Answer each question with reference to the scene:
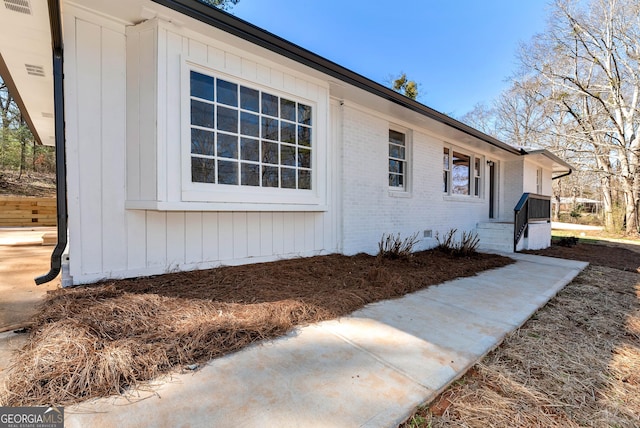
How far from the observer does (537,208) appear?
31.6 ft

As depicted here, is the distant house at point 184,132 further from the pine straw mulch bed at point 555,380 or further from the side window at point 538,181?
the side window at point 538,181

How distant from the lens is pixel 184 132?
362cm

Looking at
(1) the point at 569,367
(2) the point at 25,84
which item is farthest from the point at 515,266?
(2) the point at 25,84

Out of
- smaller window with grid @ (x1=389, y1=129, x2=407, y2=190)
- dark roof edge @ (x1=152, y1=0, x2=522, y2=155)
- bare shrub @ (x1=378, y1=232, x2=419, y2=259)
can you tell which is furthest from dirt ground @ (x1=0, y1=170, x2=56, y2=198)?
bare shrub @ (x1=378, y1=232, x2=419, y2=259)

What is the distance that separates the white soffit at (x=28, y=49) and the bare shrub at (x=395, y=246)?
5.86 metres

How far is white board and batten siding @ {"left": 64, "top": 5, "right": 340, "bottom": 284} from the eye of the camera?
132 inches

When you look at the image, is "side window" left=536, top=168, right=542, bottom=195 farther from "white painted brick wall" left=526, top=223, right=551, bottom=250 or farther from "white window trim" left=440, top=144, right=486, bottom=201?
"white window trim" left=440, top=144, right=486, bottom=201

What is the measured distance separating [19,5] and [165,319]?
3.70 meters

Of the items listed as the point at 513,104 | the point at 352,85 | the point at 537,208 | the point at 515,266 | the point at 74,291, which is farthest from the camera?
the point at 513,104

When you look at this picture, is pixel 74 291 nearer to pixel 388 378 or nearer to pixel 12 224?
pixel 388 378

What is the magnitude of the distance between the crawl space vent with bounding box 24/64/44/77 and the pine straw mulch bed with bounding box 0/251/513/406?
12.9 ft

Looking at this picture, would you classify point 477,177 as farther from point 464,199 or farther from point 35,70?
point 35,70

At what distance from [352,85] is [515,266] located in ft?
16.3

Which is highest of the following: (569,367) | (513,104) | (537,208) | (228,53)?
(513,104)
